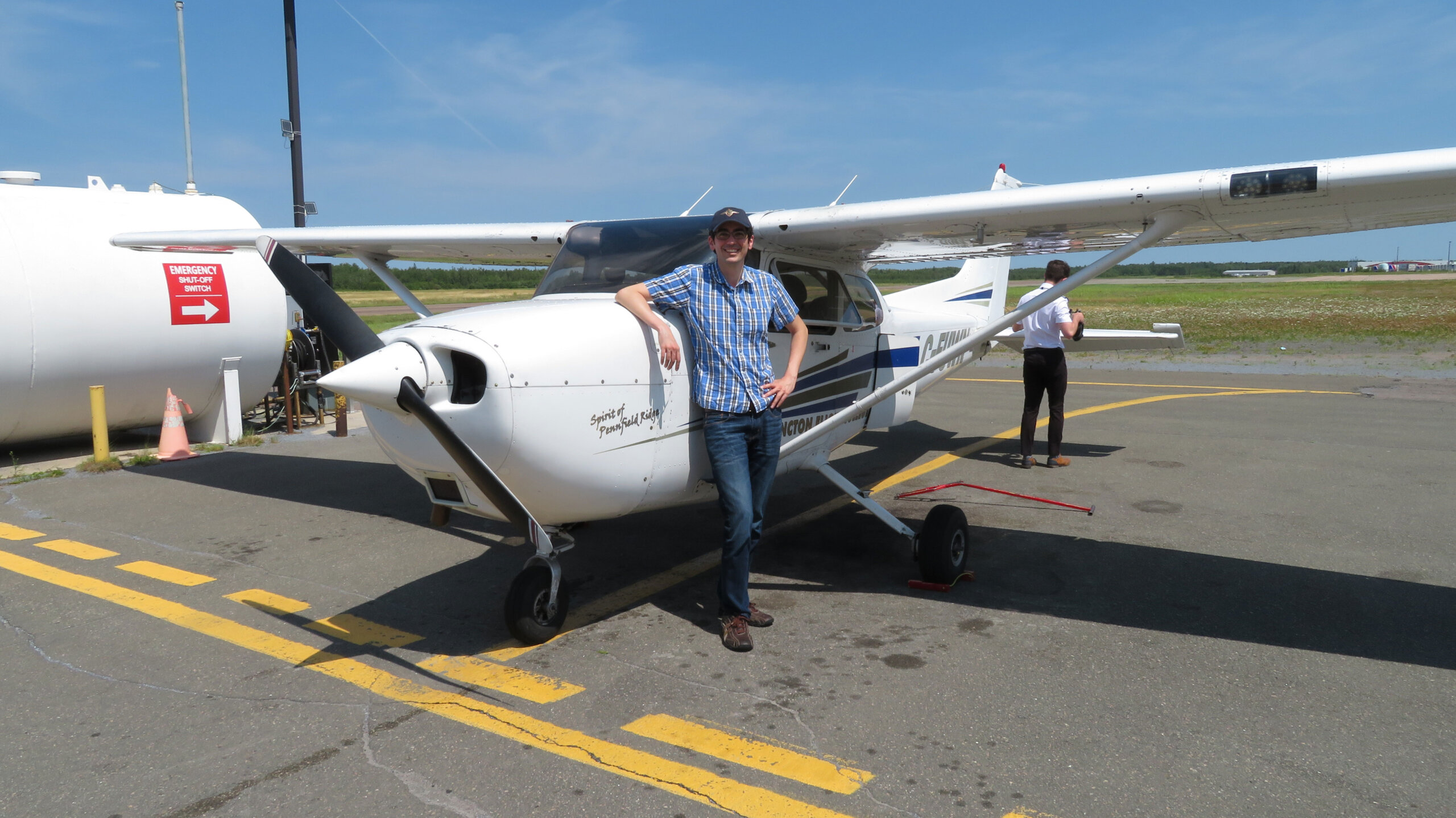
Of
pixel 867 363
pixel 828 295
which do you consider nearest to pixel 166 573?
pixel 828 295

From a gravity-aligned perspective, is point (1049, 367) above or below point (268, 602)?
above

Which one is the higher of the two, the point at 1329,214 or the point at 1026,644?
the point at 1329,214

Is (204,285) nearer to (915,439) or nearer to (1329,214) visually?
(915,439)

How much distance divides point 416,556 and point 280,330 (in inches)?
237

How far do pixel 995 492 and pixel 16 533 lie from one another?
7.42m

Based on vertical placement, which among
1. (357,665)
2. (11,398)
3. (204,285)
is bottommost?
(357,665)

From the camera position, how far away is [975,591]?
5047 millimetres

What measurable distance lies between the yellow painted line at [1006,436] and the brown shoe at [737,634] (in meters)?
3.47

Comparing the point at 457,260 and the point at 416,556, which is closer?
the point at 416,556

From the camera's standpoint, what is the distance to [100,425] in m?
8.88

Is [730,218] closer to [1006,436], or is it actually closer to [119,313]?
[1006,436]

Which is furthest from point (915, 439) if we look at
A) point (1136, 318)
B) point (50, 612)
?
point (1136, 318)

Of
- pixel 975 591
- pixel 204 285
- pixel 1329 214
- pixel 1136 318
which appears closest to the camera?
pixel 1329 214

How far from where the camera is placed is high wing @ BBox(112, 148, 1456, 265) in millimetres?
3922
